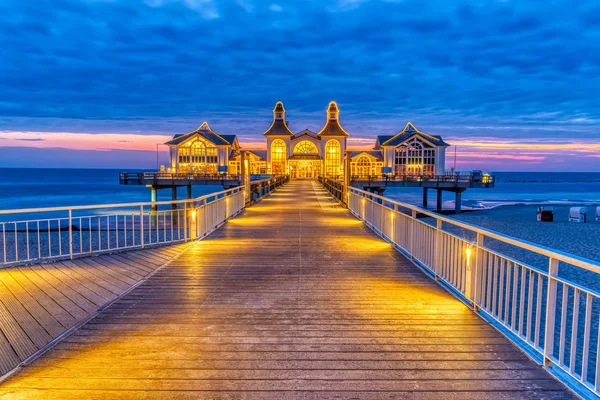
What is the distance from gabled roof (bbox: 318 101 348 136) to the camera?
6294cm

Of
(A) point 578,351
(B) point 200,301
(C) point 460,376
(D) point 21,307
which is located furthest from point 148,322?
(A) point 578,351

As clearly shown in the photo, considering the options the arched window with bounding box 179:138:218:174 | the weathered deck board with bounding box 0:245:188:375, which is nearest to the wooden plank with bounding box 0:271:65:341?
the weathered deck board with bounding box 0:245:188:375

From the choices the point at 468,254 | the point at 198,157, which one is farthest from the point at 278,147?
the point at 468,254

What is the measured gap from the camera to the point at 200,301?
17.4 ft

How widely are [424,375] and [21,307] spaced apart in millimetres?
4465

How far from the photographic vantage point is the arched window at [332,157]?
2493 inches

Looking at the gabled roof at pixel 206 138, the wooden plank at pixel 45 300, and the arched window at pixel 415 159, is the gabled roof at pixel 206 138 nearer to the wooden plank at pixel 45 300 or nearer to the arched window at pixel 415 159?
the arched window at pixel 415 159

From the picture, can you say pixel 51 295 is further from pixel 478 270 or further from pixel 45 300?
pixel 478 270

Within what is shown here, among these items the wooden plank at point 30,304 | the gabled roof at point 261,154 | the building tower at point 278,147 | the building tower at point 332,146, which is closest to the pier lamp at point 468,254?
the wooden plank at point 30,304

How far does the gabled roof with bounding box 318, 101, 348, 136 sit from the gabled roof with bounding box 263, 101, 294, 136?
498 cm

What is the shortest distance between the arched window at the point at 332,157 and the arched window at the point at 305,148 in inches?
69.5

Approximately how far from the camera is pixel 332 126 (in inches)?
2511

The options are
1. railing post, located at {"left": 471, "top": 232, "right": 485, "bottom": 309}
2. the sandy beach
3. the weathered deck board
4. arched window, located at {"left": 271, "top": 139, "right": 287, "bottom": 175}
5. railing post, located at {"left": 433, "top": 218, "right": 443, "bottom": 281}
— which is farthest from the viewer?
arched window, located at {"left": 271, "top": 139, "right": 287, "bottom": 175}

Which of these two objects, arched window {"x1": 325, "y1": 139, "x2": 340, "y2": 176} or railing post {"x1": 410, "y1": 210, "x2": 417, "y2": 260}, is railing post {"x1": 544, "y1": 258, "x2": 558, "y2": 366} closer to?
railing post {"x1": 410, "y1": 210, "x2": 417, "y2": 260}
